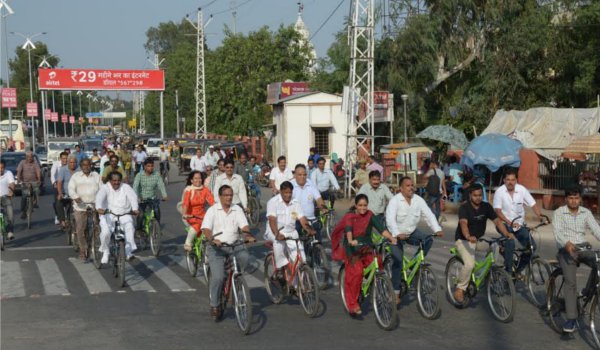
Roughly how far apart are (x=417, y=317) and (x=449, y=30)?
32971mm

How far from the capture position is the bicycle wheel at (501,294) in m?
9.82

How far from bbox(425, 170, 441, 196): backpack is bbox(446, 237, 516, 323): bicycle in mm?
9810

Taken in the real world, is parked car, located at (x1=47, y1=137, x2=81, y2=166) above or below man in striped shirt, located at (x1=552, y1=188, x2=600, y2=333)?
above

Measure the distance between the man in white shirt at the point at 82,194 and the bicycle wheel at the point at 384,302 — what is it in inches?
285

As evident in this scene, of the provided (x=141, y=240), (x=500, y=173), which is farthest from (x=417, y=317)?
(x=500, y=173)

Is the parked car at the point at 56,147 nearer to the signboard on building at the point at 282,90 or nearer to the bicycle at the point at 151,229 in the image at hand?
the signboard on building at the point at 282,90

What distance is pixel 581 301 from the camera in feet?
30.6

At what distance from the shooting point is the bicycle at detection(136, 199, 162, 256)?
1622 centimetres

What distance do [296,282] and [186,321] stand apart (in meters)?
1.49

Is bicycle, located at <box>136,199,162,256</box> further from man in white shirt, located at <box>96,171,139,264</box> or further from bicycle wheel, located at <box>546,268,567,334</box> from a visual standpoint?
bicycle wheel, located at <box>546,268,567,334</box>

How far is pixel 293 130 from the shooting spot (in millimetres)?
39719

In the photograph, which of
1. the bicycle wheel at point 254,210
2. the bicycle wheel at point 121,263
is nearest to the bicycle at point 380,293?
the bicycle wheel at point 121,263

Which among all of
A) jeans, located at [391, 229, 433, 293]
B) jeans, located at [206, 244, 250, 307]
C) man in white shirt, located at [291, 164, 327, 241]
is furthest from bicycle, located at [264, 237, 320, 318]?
man in white shirt, located at [291, 164, 327, 241]

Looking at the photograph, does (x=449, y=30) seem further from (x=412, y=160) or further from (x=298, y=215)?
(x=298, y=215)
